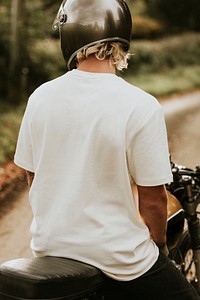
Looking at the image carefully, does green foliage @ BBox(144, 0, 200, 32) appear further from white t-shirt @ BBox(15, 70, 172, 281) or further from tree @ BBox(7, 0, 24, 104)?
white t-shirt @ BBox(15, 70, 172, 281)

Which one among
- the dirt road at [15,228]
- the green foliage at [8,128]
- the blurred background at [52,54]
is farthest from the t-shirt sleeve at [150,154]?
the green foliage at [8,128]

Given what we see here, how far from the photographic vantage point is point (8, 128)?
9.71 meters

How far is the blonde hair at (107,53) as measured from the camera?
2.20 m

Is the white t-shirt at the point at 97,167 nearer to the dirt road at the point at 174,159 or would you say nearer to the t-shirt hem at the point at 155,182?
the t-shirt hem at the point at 155,182

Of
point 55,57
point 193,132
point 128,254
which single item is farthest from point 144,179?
point 55,57

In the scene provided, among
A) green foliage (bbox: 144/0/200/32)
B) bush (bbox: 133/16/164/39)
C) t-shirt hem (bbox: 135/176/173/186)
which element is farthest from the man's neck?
green foliage (bbox: 144/0/200/32)

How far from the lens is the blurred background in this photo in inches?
400

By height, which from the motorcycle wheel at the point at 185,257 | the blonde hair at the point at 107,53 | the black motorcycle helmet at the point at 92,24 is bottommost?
the motorcycle wheel at the point at 185,257

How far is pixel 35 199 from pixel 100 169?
0.32 metres

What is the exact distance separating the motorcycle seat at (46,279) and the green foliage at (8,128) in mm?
6089

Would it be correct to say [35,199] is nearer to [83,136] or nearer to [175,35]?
[83,136]

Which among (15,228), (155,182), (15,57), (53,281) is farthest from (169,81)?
(53,281)

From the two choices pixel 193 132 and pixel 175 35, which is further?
pixel 175 35

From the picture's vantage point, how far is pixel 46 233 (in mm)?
2168
